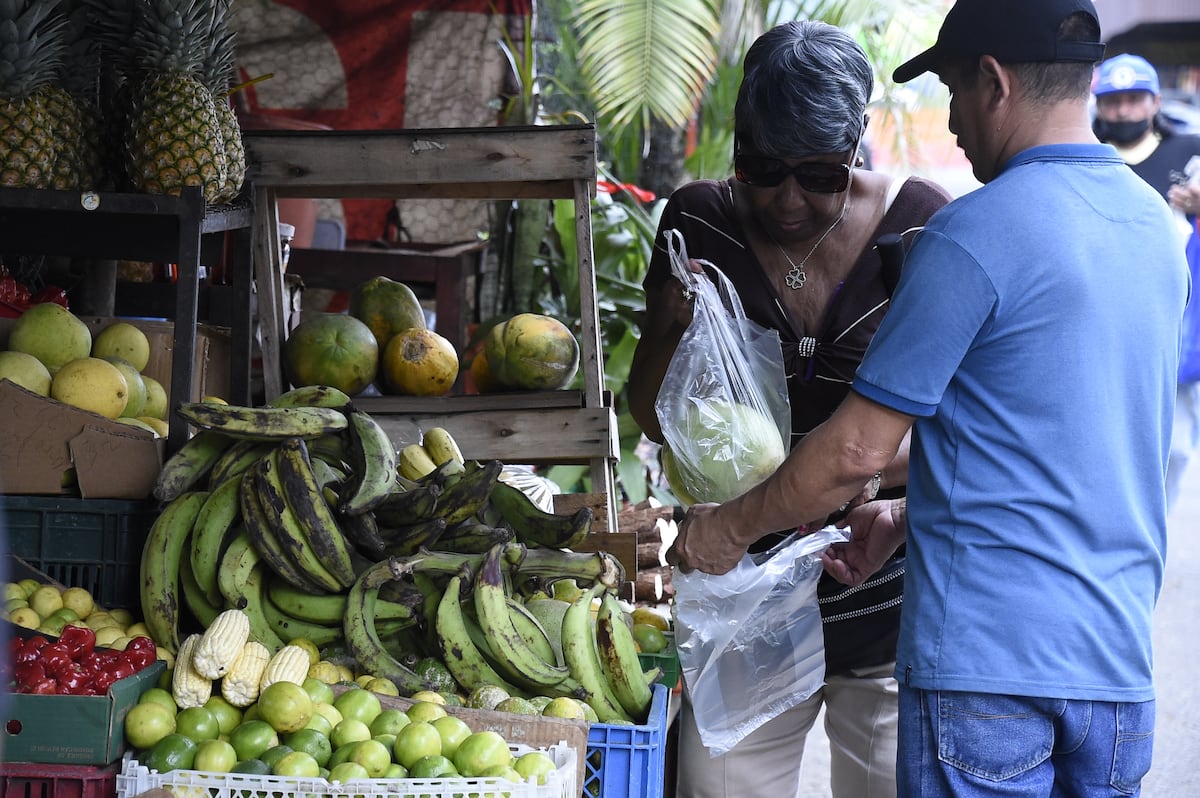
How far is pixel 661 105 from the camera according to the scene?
20.4 feet

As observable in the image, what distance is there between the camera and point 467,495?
2.45 m

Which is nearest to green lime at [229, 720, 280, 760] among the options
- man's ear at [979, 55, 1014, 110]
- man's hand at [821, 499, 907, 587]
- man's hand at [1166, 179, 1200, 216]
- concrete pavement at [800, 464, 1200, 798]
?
man's hand at [821, 499, 907, 587]

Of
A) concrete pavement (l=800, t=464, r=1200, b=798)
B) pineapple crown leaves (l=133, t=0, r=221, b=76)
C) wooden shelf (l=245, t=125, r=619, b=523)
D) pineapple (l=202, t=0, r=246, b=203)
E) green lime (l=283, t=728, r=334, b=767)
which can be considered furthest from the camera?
concrete pavement (l=800, t=464, r=1200, b=798)

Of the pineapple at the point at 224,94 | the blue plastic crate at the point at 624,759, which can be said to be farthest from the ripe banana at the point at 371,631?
the pineapple at the point at 224,94

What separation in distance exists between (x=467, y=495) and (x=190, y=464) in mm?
599

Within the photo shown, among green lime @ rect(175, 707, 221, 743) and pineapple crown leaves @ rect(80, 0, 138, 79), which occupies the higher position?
pineapple crown leaves @ rect(80, 0, 138, 79)

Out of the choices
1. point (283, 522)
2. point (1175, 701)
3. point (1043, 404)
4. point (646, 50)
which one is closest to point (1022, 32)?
point (1043, 404)

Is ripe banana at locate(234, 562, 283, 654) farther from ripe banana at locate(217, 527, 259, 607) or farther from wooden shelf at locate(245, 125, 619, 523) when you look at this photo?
wooden shelf at locate(245, 125, 619, 523)

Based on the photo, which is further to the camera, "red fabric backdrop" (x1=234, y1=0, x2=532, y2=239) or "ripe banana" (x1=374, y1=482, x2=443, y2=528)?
"red fabric backdrop" (x1=234, y1=0, x2=532, y2=239)

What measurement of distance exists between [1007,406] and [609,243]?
4.53m

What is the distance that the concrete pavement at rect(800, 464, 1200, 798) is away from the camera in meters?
4.35

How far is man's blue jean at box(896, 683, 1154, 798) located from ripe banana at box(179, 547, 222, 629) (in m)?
1.39

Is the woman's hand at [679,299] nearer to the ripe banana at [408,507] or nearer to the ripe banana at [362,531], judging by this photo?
the ripe banana at [408,507]

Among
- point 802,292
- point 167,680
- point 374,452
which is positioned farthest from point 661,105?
point 167,680
